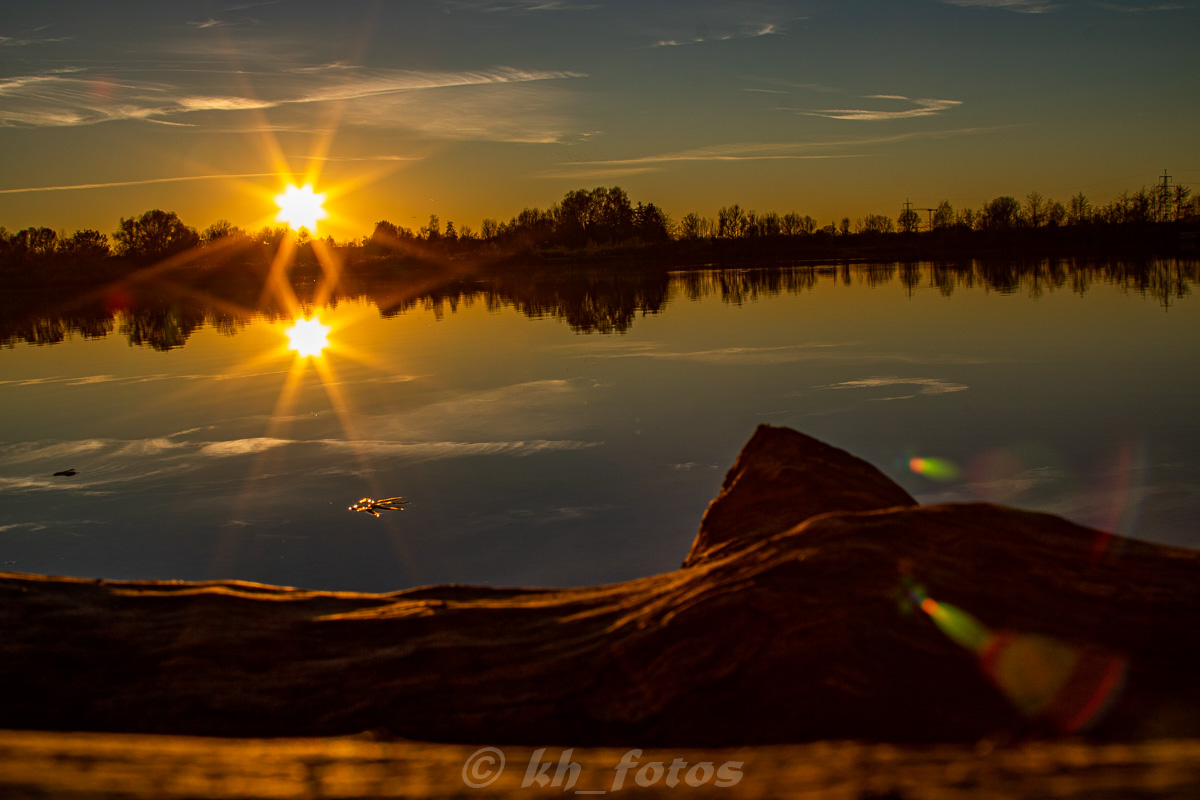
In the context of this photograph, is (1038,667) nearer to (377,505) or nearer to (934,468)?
(934,468)

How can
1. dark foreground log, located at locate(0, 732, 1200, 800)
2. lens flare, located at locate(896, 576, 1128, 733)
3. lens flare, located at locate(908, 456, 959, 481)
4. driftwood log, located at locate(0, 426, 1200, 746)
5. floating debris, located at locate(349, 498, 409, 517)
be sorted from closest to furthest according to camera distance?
dark foreground log, located at locate(0, 732, 1200, 800)
lens flare, located at locate(896, 576, 1128, 733)
driftwood log, located at locate(0, 426, 1200, 746)
floating debris, located at locate(349, 498, 409, 517)
lens flare, located at locate(908, 456, 959, 481)

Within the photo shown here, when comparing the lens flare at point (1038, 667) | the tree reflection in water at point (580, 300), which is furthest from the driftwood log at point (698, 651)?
the tree reflection in water at point (580, 300)

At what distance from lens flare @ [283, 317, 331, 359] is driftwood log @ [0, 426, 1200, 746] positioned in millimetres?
19343

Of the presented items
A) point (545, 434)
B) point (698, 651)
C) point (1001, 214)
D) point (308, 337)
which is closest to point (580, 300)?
point (308, 337)

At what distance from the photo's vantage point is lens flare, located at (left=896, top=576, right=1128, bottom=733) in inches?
97.5

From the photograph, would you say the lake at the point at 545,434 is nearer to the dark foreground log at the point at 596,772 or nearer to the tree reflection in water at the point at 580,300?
the dark foreground log at the point at 596,772

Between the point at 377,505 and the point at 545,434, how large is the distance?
3.33 metres

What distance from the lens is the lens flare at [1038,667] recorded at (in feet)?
8.12

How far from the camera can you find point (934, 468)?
905 centimetres

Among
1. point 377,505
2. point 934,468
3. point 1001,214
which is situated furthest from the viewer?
point 1001,214

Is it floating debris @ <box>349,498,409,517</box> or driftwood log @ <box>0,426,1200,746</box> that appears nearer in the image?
driftwood log @ <box>0,426,1200,746</box>

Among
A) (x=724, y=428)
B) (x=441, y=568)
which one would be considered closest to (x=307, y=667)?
(x=441, y=568)

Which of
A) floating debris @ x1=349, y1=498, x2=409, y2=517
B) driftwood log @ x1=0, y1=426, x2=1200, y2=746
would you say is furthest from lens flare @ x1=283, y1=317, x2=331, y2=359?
driftwood log @ x1=0, y1=426, x2=1200, y2=746

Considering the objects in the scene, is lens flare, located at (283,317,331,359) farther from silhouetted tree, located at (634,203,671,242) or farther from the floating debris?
silhouetted tree, located at (634,203,671,242)
